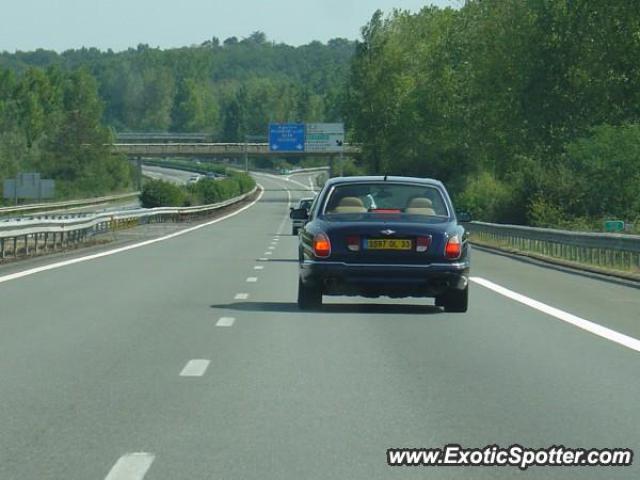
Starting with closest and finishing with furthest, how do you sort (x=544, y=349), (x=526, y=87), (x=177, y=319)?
(x=544, y=349), (x=177, y=319), (x=526, y=87)

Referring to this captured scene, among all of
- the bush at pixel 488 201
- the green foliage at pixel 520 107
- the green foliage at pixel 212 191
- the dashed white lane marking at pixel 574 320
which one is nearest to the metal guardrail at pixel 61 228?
Answer: the dashed white lane marking at pixel 574 320

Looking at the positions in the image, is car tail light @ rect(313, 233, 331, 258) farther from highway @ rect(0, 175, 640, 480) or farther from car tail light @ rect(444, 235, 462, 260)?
car tail light @ rect(444, 235, 462, 260)

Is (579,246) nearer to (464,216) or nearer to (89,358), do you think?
(464,216)

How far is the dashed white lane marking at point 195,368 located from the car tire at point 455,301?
5.47m

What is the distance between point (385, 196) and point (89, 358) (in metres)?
6.44

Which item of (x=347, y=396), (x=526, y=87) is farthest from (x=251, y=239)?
(x=347, y=396)

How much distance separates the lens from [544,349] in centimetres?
1270

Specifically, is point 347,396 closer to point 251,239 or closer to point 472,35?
point 251,239

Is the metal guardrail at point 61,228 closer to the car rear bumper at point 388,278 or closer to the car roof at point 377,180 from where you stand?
the car roof at point 377,180

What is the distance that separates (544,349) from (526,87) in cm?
5541

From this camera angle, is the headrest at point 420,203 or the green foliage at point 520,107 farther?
the green foliage at point 520,107

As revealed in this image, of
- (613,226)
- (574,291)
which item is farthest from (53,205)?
(574,291)

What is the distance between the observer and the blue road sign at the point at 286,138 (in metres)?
118

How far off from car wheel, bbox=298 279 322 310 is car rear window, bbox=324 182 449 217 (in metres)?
1.01
